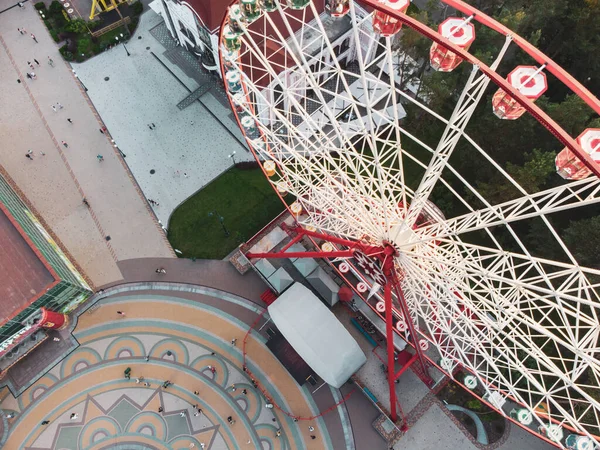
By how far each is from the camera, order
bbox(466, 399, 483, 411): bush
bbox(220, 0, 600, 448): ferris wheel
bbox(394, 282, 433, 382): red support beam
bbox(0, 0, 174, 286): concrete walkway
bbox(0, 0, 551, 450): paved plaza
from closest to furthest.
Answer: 1. bbox(220, 0, 600, 448): ferris wheel
2. bbox(394, 282, 433, 382): red support beam
3. bbox(466, 399, 483, 411): bush
4. bbox(0, 0, 551, 450): paved plaza
5. bbox(0, 0, 174, 286): concrete walkway

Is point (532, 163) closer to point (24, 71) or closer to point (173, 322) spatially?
point (173, 322)

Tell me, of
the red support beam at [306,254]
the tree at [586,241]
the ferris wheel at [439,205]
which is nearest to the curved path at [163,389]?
the red support beam at [306,254]

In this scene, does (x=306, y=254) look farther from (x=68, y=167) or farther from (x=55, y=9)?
(x=55, y=9)

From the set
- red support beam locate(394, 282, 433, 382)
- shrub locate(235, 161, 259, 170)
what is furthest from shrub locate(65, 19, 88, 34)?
red support beam locate(394, 282, 433, 382)

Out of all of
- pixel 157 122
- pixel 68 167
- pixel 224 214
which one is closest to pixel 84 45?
pixel 157 122

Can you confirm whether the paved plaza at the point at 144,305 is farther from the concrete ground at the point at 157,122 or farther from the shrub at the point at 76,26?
the shrub at the point at 76,26

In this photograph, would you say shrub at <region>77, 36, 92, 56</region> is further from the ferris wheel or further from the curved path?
the curved path
